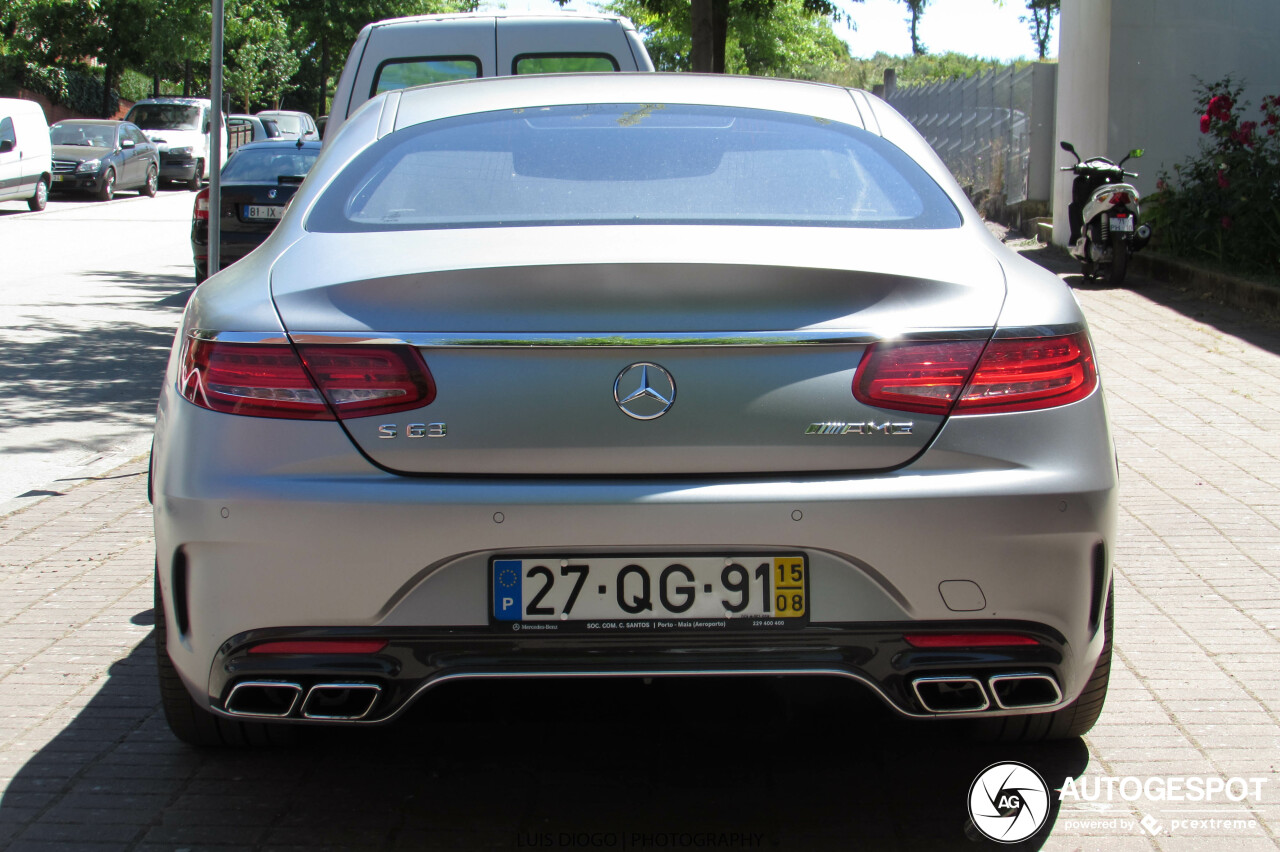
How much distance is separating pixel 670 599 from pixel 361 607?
0.58 metres

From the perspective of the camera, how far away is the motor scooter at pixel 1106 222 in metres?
13.1

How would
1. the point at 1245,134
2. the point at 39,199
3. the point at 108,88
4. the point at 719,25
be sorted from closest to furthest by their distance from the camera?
the point at 1245,134
the point at 719,25
the point at 39,199
the point at 108,88

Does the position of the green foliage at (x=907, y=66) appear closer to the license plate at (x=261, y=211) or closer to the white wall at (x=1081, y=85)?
the white wall at (x=1081, y=85)

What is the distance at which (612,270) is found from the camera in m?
2.71

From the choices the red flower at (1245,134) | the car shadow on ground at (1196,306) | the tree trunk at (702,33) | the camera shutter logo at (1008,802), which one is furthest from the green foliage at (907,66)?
the camera shutter logo at (1008,802)

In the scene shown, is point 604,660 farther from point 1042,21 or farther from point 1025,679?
point 1042,21

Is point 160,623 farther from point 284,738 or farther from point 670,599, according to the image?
point 670,599

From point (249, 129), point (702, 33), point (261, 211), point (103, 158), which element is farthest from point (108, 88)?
point (261, 211)

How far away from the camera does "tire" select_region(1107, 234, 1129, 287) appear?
43.6 feet

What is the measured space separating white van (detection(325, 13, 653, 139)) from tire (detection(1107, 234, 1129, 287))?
18.5 ft

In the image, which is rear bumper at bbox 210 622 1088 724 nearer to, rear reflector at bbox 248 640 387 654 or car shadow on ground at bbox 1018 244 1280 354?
rear reflector at bbox 248 640 387 654

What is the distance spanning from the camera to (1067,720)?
3311 mm

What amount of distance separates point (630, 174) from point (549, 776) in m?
1.42

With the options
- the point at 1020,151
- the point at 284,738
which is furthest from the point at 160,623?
the point at 1020,151
